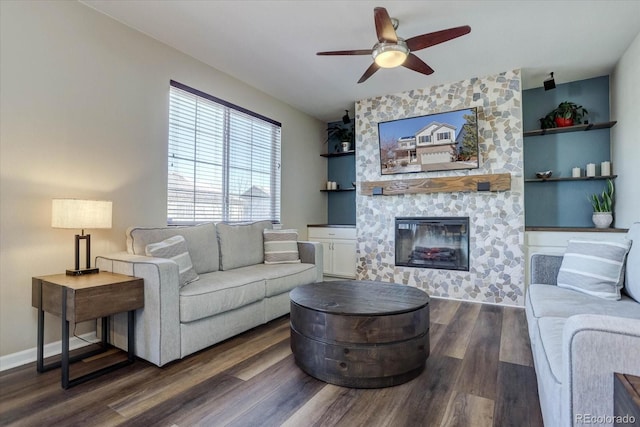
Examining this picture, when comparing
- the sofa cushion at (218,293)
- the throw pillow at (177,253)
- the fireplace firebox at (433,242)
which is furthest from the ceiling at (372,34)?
the sofa cushion at (218,293)

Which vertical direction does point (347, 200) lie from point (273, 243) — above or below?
above

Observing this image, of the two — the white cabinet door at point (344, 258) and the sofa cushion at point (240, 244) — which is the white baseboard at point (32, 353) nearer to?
the sofa cushion at point (240, 244)

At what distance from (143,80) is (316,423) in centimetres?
306

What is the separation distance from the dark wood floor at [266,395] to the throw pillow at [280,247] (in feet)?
4.17

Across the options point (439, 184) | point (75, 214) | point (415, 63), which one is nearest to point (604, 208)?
point (439, 184)

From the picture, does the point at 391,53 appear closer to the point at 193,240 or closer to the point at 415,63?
the point at 415,63

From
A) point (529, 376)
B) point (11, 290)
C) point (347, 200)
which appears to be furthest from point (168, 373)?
point (347, 200)

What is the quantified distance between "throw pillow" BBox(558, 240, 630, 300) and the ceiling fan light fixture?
6.38 feet

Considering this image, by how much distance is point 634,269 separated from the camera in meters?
2.02

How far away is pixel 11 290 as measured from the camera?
2160 mm

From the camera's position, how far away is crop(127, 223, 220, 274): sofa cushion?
258 centimetres

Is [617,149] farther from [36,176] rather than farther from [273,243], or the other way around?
[36,176]

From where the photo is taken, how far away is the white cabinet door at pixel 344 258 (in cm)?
478

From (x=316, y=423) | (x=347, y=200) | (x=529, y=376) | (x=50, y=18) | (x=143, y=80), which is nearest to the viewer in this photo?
(x=316, y=423)
